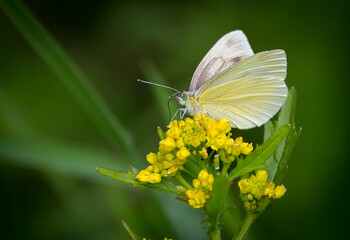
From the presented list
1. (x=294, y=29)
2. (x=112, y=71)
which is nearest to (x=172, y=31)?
(x=112, y=71)

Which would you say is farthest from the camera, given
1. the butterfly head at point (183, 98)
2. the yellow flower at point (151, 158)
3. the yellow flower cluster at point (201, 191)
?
the butterfly head at point (183, 98)

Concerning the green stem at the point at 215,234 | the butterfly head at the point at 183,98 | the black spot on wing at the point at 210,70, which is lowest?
the green stem at the point at 215,234

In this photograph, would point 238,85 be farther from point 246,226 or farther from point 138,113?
point 138,113

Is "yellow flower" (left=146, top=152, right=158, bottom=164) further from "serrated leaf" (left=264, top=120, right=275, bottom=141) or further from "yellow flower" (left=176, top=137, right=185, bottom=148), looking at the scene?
"serrated leaf" (left=264, top=120, right=275, bottom=141)

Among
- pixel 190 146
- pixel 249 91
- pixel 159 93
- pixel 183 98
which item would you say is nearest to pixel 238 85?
pixel 249 91

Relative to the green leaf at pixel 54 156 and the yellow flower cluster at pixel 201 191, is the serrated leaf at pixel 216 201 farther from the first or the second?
the green leaf at pixel 54 156

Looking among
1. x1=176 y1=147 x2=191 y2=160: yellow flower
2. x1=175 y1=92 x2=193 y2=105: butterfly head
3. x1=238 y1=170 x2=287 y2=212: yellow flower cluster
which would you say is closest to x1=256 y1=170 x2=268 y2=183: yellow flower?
x1=238 y1=170 x2=287 y2=212: yellow flower cluster

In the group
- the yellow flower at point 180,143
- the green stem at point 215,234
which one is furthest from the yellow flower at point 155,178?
the green stem at point 215,234
